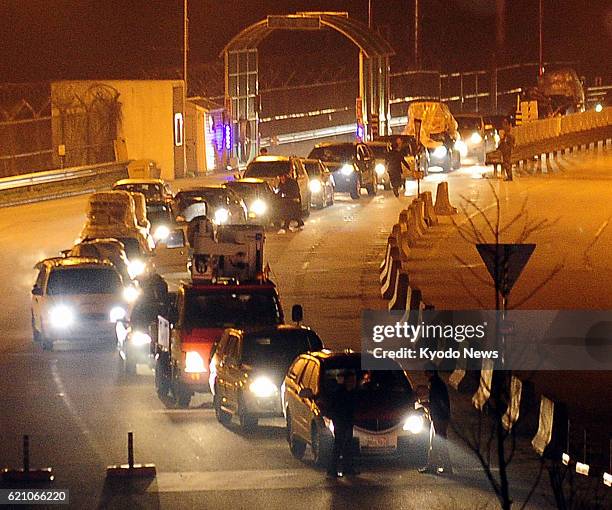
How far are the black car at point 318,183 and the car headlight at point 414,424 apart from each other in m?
28.2

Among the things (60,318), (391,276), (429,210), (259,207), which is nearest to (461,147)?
(429,210)

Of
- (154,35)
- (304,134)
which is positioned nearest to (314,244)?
(304,134)

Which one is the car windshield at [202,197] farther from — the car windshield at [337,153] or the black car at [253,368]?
the black car at [253,368]

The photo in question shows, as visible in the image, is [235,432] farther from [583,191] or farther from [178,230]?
[583,191]

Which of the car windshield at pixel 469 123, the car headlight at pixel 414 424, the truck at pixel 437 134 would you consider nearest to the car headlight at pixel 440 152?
the truck at pixel 437 134

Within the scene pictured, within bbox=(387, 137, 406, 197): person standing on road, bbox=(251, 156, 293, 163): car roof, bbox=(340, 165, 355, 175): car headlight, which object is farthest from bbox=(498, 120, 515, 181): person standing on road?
bbox=(251, 156, 293, 163): car roof

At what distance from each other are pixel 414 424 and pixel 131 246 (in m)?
18.5

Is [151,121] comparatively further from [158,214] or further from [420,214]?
[420,214]

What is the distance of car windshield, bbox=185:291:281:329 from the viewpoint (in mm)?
20375

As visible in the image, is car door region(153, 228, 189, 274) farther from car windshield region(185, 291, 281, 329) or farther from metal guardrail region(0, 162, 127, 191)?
metal guardrail region(0, 162, 127, 191)

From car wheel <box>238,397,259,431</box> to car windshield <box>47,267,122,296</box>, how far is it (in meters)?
8.82

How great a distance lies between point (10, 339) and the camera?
26219mm

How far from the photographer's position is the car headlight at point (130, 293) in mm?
26078

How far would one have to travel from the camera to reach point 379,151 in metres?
49.2
